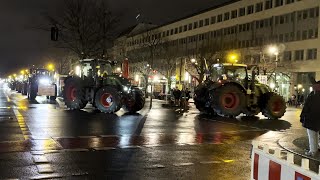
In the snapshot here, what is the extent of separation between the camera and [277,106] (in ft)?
84.1

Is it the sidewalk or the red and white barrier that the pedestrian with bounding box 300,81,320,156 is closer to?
the sidewalk

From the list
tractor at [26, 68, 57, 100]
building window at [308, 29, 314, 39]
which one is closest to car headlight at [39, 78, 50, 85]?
tractor at [26, 68, 57, 100]

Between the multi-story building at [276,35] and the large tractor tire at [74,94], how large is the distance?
3474 centimetres

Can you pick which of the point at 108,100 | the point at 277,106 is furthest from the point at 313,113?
the point at 108,100

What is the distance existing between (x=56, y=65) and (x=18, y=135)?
89.9m

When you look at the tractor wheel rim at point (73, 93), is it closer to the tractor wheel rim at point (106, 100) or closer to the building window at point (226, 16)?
the tractor wheel rim at point (106, 100)

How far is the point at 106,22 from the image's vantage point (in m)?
50.5

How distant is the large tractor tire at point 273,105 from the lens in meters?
Answer: 25.3

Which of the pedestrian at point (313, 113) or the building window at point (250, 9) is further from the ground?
the building window at point (250, 9)

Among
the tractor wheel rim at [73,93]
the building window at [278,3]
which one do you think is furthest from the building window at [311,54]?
the tractor wheel rim at [73,93]

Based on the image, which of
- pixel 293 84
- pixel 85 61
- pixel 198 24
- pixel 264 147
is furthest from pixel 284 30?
pixel 264 147

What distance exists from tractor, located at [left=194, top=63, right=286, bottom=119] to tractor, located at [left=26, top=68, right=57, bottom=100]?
20265 mm

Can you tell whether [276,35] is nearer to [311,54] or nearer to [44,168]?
[311,54]

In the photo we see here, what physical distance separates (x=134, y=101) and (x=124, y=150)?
14.7 metres
